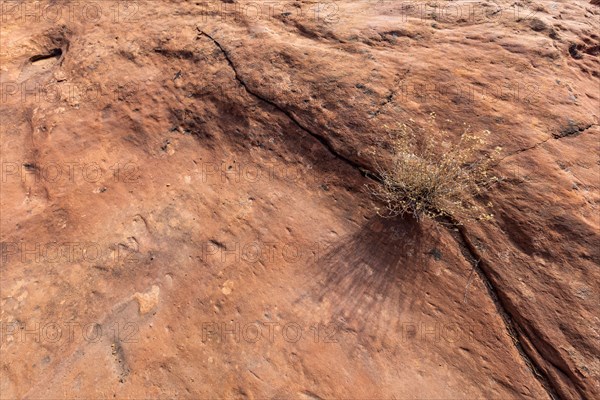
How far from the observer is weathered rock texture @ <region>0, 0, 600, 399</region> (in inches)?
92.4

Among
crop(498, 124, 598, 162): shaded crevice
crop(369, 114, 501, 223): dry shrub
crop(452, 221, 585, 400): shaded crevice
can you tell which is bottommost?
crop(452, 221, 585, 400): shaded crevice

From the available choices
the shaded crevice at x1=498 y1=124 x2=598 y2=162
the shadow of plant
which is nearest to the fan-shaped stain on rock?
the shadow of plant

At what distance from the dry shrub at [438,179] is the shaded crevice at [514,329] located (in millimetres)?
186

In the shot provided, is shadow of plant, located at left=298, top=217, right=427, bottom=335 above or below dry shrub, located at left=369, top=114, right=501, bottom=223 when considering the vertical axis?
below

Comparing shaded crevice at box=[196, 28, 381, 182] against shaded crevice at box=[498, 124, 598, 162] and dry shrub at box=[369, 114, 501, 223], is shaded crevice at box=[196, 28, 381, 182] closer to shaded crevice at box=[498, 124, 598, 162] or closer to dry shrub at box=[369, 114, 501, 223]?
dry shrub at box=[369, 114, 501, 223]

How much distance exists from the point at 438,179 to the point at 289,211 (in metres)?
1.18

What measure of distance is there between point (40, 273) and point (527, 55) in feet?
14.9

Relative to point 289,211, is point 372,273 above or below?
below

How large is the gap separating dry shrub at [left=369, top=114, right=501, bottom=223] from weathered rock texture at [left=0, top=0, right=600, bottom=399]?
0.42ft

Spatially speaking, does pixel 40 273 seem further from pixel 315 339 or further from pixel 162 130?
pixel 315 339

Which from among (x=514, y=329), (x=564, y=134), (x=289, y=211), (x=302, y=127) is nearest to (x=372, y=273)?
(x=289, y=211)

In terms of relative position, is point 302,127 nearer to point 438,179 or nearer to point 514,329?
point 438,179

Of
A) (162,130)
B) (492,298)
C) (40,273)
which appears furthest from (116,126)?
(492,298)

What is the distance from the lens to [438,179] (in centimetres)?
268
